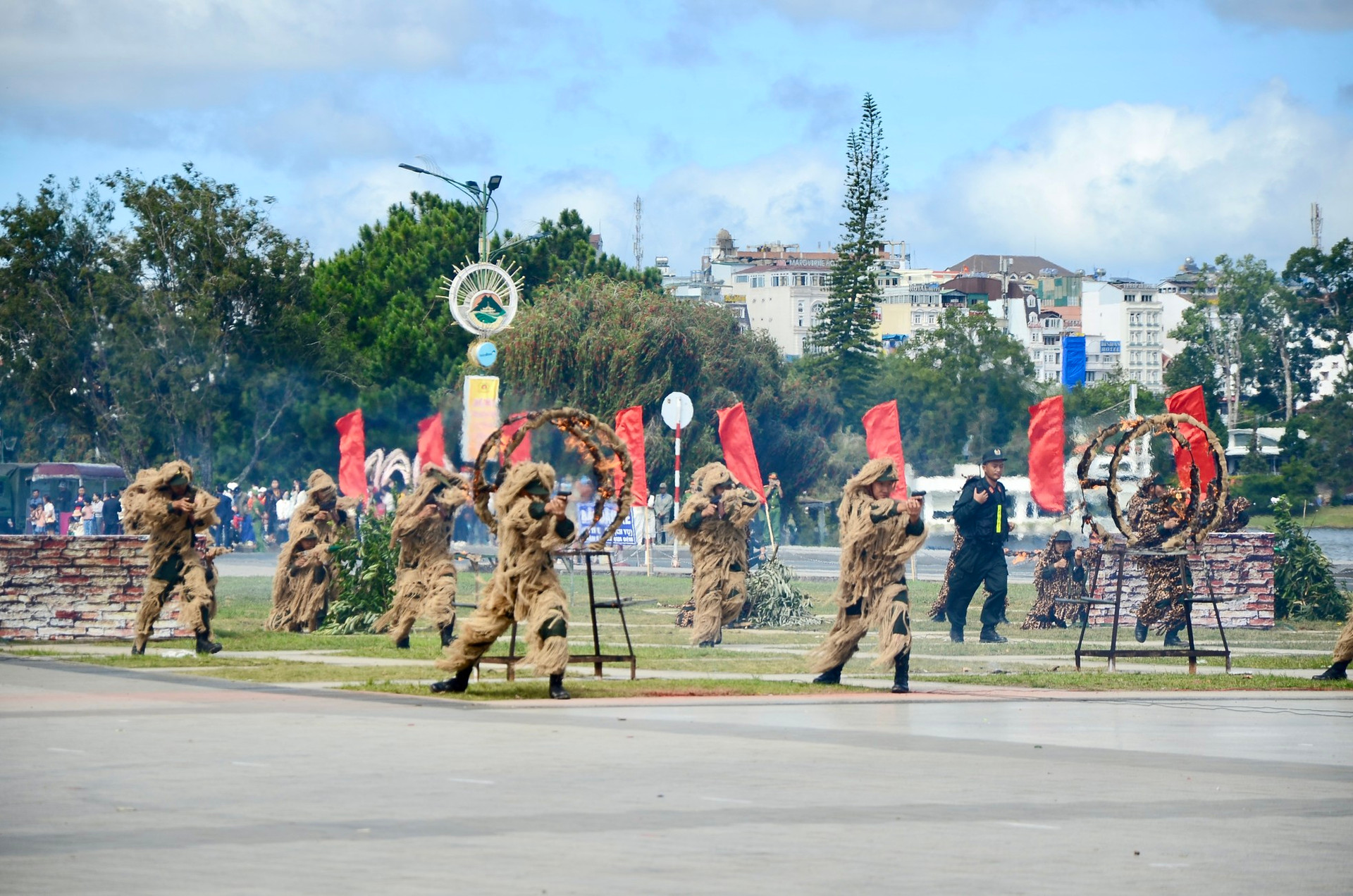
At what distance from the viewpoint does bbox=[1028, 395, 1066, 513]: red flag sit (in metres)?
30.1

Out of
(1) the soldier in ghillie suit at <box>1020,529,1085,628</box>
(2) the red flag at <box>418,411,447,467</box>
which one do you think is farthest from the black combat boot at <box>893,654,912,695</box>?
(2) the red flag at <box>418,411,447,467</box>

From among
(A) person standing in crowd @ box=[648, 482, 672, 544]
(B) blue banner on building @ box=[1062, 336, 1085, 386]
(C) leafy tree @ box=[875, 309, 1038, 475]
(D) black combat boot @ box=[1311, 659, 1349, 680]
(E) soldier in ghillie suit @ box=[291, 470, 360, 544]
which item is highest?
(C) leafy tree @ box=[875, 309, 1038, 475]

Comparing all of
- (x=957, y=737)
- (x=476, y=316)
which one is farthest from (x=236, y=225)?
(x=957, y=737)

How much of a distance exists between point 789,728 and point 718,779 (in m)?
2.52

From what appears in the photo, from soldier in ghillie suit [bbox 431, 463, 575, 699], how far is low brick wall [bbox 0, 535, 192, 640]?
702cm

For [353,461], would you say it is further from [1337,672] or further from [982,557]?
[1337,672]

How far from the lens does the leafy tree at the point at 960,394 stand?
95250 millimetres

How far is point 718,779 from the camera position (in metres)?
10.2

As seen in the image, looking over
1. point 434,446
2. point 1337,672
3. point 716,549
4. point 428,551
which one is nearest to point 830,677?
point 1337,672

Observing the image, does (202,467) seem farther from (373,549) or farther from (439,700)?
(439,700)

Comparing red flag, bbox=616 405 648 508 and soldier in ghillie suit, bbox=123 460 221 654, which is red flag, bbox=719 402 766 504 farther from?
soldier in ghillie suit, bbox=123 460 221 654

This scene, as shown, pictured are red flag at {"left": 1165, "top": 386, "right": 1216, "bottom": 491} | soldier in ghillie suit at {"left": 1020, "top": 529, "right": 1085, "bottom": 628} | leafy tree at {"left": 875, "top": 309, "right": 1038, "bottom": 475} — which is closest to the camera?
red flag at {"left": 1165, "top": 386, "right": 1216, "bottom": 491}

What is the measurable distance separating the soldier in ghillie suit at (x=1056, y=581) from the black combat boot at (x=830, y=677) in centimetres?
809

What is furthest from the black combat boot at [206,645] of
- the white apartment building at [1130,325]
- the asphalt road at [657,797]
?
the white apartment building at [1130,325]
